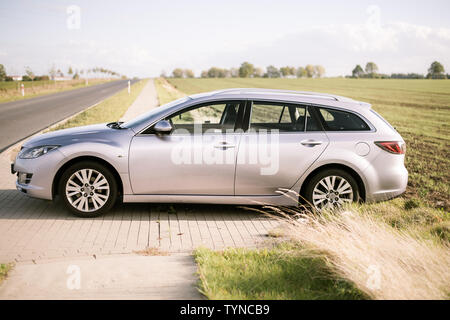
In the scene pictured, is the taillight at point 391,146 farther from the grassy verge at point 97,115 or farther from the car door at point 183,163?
the grassy verge at point 97,115

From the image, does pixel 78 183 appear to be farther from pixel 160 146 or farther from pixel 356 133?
pixel 356 133

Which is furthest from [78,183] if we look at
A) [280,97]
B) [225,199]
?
[280,97]

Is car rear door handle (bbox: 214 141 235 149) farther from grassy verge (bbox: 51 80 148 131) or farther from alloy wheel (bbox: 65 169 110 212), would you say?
grassy verge (bbox: 51 80 148 131)

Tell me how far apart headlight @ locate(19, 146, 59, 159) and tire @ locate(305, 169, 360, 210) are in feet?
11.2

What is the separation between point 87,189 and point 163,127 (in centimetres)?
128

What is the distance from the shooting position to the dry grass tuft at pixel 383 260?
3.60 m

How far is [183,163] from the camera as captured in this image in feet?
20.3

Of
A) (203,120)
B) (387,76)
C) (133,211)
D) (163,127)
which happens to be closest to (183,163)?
(163,127)

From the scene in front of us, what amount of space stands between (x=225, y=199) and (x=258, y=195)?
44cm

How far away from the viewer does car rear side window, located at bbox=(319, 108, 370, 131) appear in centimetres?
653

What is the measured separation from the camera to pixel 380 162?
6.43m

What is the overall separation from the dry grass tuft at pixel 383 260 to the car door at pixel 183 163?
168cm

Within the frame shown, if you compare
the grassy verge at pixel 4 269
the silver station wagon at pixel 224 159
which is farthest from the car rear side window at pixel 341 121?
the grassy verge at pixel 4 269
